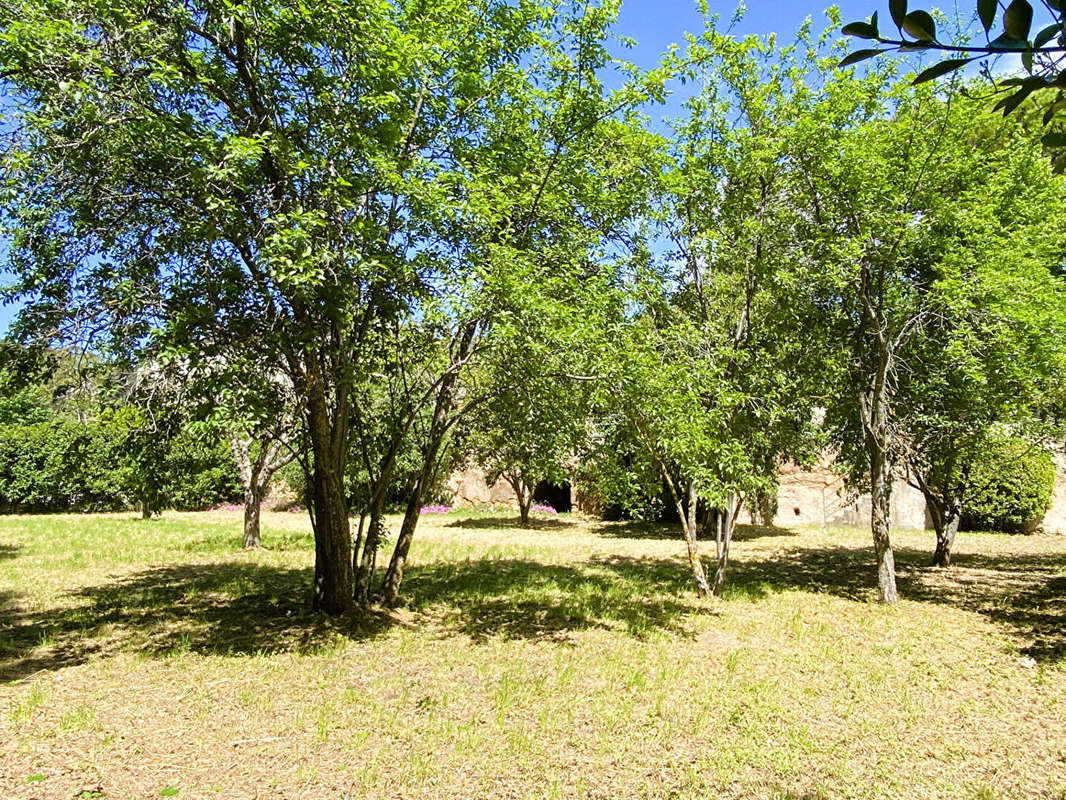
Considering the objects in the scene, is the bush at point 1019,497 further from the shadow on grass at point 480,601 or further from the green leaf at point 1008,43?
the green leaf at point 1008,43

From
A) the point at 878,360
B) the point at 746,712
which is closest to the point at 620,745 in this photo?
the point at 746,712

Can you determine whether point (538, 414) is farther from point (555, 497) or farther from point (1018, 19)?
point (555, 497)

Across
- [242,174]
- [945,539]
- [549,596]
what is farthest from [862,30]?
[945,539]

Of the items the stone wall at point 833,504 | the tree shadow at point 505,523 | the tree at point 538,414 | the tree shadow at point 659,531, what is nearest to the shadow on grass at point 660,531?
the tree shadow at point 659,531

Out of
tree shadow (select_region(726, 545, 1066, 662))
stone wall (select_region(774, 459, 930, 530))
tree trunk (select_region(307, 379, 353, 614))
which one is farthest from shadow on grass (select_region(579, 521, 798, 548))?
tree trunk (select_region(307, 379, 353, 614))

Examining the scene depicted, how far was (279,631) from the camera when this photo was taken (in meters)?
7.00

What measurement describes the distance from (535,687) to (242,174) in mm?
4638

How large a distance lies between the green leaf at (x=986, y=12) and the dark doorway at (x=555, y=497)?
22.3 metres

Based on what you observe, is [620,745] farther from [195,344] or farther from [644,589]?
[644,589]

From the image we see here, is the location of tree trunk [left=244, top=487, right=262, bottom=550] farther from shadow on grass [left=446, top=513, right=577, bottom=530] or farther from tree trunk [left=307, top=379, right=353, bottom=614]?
tree trunk [left=307, top=379, right=353, bottom=614]

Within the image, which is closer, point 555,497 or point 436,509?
point 436,509

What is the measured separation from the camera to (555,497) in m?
23.4

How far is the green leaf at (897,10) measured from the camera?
99 cm

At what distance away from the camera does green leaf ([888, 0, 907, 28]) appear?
0.99 metres
